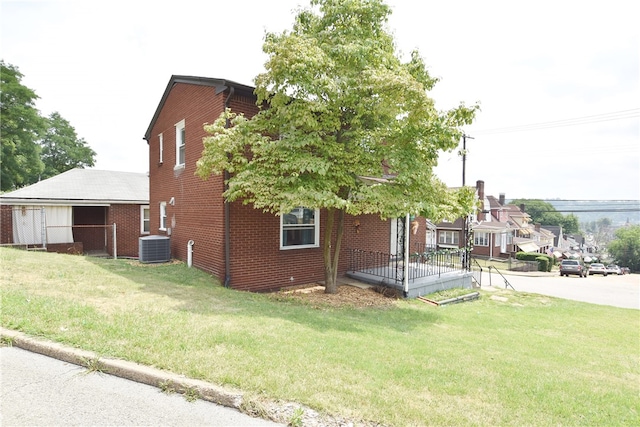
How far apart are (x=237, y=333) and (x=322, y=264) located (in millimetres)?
6713

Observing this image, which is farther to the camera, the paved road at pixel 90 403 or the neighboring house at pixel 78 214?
the neighboring house at pixel 78 214

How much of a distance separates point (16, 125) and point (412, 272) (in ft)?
92.3

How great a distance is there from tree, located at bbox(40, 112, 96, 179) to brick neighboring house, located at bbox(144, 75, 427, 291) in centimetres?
3511

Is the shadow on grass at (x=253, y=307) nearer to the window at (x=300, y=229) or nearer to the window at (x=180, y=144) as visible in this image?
the window at (x=300, y=229)

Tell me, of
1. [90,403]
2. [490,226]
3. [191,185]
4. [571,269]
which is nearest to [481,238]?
[490,226]

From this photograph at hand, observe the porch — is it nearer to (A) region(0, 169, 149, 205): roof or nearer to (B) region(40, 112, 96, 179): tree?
(A) region(0, 169, 149, 205): roof

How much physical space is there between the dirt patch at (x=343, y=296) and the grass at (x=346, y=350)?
2.06 ft

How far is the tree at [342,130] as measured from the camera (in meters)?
7.54

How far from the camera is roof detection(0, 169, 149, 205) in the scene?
1589 cm

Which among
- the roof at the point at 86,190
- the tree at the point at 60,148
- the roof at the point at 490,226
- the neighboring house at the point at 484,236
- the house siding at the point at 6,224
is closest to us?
the house siding at the point at 6,224

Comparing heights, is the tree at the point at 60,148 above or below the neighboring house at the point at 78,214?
above

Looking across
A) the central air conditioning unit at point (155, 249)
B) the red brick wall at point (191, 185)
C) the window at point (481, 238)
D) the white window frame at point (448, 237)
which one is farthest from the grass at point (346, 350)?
the window at point (481, 238)

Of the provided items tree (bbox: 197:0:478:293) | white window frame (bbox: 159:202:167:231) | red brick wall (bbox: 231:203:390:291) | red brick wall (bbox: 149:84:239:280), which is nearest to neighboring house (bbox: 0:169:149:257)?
white window frame (bbox: 159:202:167:231)

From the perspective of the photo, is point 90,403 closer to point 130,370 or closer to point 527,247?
point 130,370
